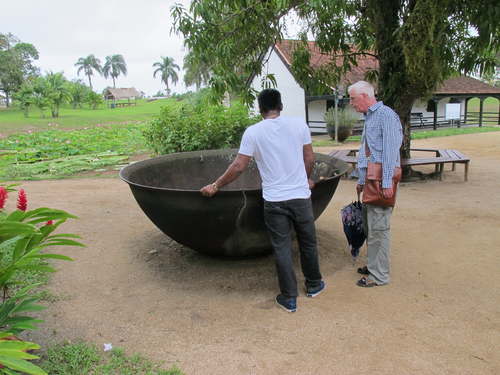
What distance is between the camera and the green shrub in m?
9.12

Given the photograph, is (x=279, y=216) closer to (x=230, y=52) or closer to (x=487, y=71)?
(x=230, y=52)

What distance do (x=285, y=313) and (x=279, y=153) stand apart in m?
1.19

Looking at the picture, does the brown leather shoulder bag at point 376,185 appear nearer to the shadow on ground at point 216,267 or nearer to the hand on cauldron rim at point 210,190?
the shadow on ground at point 216,267

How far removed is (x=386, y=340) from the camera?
2.75 m

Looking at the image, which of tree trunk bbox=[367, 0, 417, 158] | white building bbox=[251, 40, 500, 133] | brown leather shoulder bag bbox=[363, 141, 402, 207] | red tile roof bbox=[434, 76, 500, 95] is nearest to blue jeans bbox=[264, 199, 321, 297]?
brown leather shoulder bag bbox=[363, 141, 402, 207]

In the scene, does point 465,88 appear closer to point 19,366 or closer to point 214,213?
point 214,213

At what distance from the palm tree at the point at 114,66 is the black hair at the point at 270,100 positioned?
118m

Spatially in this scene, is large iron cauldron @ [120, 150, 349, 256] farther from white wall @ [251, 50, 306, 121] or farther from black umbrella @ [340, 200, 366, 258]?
white wall @ [251, 50, 306, 121]

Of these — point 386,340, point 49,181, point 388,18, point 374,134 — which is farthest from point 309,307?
point 49,181

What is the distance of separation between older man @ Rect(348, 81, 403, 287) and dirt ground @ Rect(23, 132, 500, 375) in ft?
1.09

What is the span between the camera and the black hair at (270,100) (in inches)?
117

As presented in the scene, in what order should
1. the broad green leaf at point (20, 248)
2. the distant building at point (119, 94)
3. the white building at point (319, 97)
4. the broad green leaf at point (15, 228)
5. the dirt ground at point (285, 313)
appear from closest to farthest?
1. the broad green leaf at point (15, 228)
2. the broad green leaf at point (20, 248)
3. the dirt ground at point (285, 313)
4. the white building at point (319, 97)
5. the distant building at point (119, 94)

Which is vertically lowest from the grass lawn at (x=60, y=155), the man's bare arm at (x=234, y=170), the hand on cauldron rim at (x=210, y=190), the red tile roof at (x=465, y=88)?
the grass lawn at (x=60, y=155)

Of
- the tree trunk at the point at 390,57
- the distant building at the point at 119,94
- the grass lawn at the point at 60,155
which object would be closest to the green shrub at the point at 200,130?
the grass lawn at the point at 60,155
